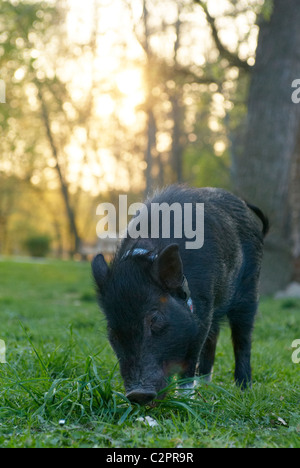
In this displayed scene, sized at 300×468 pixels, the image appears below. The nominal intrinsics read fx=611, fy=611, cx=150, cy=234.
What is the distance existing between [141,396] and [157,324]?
0.44m

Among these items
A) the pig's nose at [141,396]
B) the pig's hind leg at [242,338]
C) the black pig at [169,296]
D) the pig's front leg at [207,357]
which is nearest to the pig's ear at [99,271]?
the black pig at [169,296]

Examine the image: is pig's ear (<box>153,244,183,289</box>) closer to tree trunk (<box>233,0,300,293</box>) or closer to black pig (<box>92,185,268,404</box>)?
black pig (<box>92,185,268,404</box>)

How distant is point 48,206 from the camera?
53781mm

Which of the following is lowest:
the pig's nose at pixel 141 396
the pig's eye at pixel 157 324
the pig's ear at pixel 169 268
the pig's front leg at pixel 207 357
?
the pig's front leg at pixel 207 357

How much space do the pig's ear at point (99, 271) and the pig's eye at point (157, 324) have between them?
460 mm

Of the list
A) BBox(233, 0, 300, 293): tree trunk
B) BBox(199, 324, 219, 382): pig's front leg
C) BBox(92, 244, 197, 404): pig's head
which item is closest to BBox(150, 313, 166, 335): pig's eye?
BBox(92, 244, 197, 404): pig's head

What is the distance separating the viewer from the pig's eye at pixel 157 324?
11.9ft

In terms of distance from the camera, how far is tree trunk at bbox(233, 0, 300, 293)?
11172 millimetres

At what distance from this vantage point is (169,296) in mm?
3746

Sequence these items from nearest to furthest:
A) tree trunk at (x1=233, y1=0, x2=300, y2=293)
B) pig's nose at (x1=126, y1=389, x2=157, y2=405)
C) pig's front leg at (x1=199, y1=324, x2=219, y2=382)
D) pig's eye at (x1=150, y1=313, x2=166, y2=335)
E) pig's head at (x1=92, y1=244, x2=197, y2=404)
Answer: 1. pig's nose at (x1=126, y1=389, x2=157, y2=405)
2. pig's head at (x1=92, y1=244, x2=197, y2=404)
3. pig's eye at (x1=150, y1=313, x2=166, y2=335)
4. pig's front leg at (x1=199, y1=324, x2=219, y2=382)
5. tree trunk at (x1=233, y1=0, x2=300, y2=293)

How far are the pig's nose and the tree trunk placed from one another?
7.92 metres

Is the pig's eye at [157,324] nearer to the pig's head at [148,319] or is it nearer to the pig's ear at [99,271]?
the pig's head at [148,319]

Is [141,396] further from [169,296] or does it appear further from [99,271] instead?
[99,271]

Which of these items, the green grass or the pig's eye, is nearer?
the green grass
